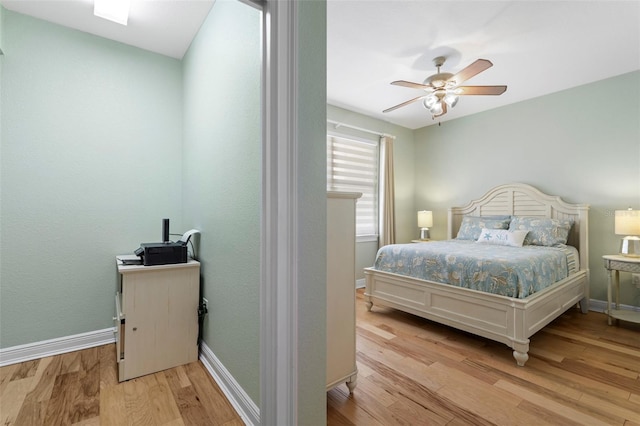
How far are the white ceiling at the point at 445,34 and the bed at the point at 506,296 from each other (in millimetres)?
1432

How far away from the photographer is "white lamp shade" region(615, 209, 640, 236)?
8.70ft

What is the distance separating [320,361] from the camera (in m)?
1.24

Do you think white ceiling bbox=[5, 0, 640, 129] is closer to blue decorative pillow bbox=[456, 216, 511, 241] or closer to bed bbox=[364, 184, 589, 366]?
bed bbox=[364, 184, 589, 366]

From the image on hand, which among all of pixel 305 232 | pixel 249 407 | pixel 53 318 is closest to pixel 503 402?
pixel 249 407

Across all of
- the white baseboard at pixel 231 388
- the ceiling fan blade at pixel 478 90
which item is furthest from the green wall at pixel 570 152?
the white baseboard at pixel 231 388

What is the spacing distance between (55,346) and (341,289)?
217 centimetres

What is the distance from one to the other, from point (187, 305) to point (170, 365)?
39 centimetres

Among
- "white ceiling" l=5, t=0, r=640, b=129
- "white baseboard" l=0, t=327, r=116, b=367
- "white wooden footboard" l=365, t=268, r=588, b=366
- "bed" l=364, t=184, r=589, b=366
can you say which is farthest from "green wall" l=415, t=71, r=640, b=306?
"white baseboard" l=0, t=327, r=116, b=367

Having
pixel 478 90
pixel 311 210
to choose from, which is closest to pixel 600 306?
pixel 478 90

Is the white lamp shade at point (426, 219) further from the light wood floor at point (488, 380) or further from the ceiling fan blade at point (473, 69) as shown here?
the ceiling fan blade at point (473, 69)

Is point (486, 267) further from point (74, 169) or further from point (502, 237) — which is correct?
point (74, 169)

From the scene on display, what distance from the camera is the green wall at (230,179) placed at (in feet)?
4.81

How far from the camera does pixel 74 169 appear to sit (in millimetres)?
2207

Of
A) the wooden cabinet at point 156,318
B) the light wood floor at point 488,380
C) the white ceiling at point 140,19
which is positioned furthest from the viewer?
the white ceiling at point 140,19
